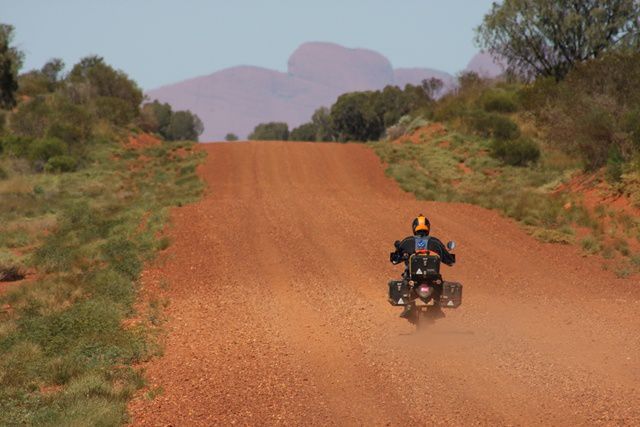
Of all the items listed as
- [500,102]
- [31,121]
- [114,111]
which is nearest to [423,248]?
[500,102]

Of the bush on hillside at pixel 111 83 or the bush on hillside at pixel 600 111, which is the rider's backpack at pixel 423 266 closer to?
the bush on hillside at pixel 600 111

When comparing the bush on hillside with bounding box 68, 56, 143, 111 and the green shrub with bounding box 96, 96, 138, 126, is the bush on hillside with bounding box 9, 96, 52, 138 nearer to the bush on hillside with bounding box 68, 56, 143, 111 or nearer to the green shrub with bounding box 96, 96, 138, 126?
the green shrub with bounding box 96, 96, 138, 126

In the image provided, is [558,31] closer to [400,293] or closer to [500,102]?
[500,102]

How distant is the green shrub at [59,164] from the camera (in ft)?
119

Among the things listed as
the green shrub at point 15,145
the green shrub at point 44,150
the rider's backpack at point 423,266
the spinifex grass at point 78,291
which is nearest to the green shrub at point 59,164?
the green shrub at point 44,150

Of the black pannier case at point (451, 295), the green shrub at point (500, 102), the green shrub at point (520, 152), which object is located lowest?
the black pannier case at point (451, 295)

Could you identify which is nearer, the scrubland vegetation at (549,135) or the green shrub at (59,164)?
the scrubland vegetation at (549,135)

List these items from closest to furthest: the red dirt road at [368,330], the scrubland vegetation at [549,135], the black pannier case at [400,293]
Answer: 1. the red dirt road at [368,330]
2. the black pannier case at [400,293]
3. the scrubland vegetation at [549,135]

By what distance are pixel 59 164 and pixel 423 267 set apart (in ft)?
96.1

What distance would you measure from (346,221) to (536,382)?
12669 millimetres

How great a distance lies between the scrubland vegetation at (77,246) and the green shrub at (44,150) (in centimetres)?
5

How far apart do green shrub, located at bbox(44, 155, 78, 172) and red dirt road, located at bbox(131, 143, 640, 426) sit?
15232mm

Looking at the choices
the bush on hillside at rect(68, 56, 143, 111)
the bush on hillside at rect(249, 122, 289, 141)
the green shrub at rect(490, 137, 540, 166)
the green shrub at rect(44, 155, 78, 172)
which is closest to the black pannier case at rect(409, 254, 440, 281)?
the green shrub at rect(490, 137, 540, 166)

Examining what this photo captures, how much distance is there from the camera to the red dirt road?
29.4 ft
